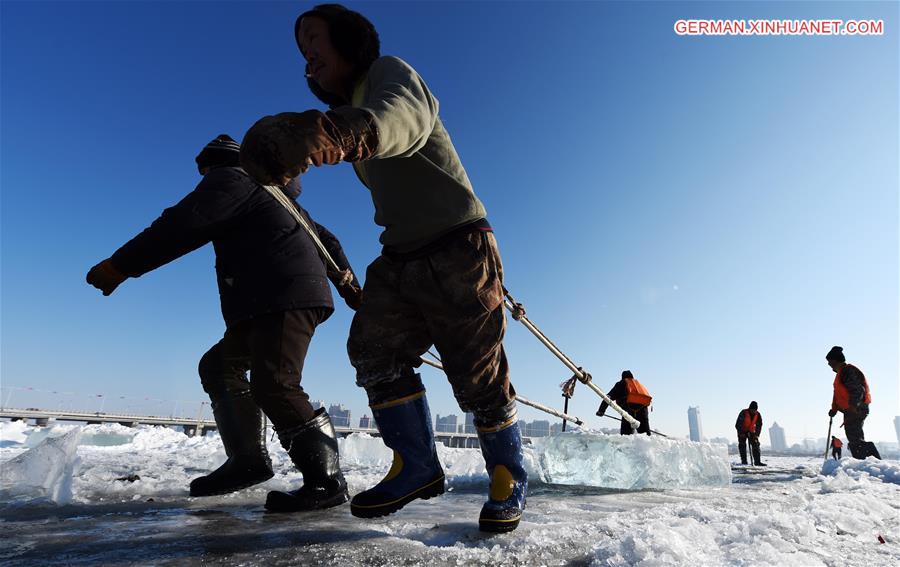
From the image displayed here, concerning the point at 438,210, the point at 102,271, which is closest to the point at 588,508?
the point at 438,210

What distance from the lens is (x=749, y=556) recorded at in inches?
44.3

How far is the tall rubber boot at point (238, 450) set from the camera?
2254 millimetres

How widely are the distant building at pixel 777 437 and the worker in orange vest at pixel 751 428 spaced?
13106cm

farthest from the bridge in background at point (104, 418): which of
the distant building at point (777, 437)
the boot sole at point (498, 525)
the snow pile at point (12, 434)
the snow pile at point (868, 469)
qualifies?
the distant building at point (777, 437)

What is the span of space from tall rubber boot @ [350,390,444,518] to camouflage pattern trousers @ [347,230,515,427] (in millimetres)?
57

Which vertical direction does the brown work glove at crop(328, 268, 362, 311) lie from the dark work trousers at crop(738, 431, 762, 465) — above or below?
above

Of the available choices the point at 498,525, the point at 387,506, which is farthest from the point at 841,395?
the point at 387,506

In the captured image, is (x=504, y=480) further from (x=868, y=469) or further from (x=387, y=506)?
A: (x=868, y=469)

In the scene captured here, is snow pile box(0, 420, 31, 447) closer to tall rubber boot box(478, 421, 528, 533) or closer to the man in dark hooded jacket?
the man in dark hooded jacket

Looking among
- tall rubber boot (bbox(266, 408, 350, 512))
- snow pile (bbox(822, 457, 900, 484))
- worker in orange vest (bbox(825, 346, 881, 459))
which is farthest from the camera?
worker in orange vest (bbox(825, 346, 881, 459))

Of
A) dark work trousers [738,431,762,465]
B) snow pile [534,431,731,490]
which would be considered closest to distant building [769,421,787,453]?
dark work trousers [738,431,762,465]

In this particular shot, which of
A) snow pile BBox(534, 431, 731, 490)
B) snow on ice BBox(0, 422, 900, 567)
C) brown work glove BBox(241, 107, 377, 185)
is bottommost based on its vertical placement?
snow pile BBox(534, 431, 731, 490)

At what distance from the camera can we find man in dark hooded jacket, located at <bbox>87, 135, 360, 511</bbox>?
206 centimetres

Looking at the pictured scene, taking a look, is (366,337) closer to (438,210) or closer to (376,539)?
(438,210)
